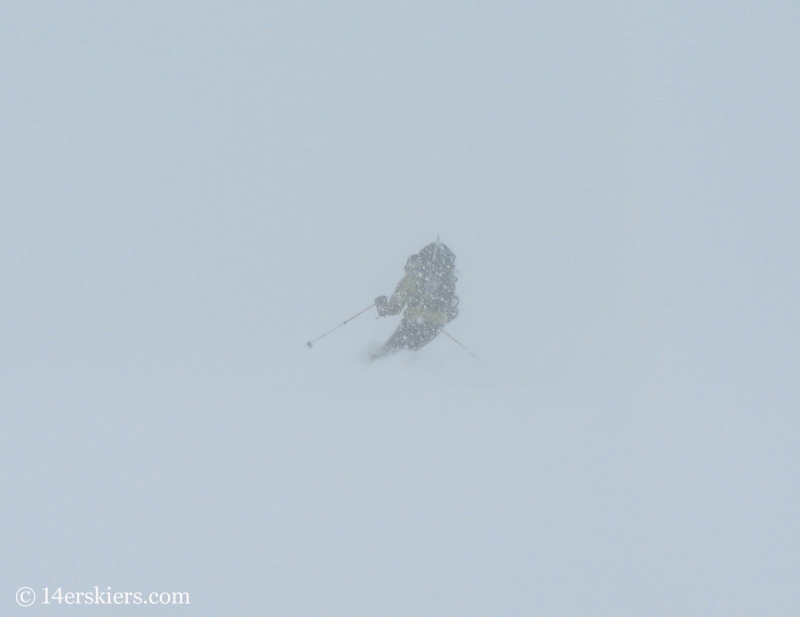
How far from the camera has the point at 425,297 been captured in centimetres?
797

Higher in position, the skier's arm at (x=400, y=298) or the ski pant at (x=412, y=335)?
the skier's arm at (x=400, y=298)

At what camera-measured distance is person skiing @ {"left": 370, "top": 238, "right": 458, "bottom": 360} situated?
7.99m

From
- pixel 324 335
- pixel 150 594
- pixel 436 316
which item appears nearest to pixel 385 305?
pixel 436 316

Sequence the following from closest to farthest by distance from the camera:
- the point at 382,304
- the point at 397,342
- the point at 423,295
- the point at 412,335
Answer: the point at 423,295 → the point at 382,304 → the point at 412,335 → the point at 397,342

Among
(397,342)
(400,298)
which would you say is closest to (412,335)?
(397,342)

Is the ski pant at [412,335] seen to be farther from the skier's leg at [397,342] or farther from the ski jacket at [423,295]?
the ski jacket at [423,295]

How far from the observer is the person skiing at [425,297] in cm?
799

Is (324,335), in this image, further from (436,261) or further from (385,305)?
(436,261)

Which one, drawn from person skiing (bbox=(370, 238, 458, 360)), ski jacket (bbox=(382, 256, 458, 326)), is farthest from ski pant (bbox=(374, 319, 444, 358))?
ski jacket (bbox=(382, 256, 458, 326))

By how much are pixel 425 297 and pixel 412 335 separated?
2.82ft

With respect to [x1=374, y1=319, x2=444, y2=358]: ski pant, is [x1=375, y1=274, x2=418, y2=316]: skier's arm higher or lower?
higher

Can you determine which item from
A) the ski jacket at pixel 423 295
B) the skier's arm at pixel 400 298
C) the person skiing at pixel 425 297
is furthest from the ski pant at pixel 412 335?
the skier's arm at pixel 400 298

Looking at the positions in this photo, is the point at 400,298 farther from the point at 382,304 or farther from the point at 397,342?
the point at 397,342

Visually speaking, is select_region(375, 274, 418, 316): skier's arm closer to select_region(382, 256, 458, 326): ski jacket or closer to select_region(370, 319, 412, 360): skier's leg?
select_region(382, 256, 458, 326): ski jacket
